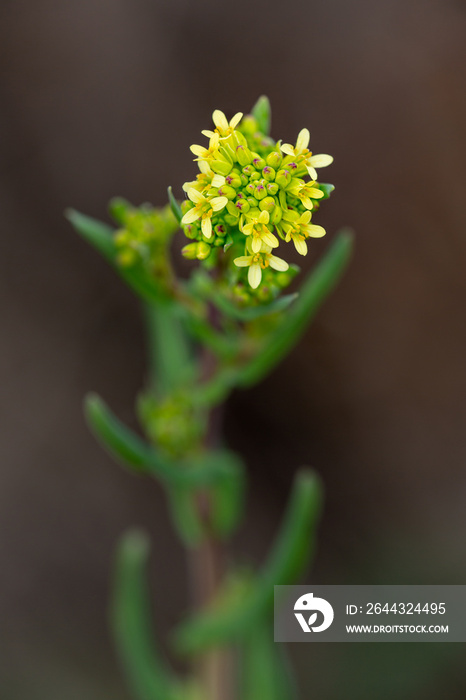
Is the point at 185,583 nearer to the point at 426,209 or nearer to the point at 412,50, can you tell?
the point at 426,209

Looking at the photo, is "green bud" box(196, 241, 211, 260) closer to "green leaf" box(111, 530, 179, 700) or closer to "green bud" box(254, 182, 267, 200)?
"green bud" box(254, 182, 267, 200)

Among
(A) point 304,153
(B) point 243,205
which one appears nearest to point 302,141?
(A) point 304,153

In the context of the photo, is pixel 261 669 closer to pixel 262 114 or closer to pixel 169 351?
pixel 169 351

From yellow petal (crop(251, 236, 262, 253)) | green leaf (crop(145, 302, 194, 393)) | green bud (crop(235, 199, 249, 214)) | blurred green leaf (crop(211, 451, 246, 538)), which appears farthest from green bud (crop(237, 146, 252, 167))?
blurred green leaf (crop(211, 451, 246, 538))

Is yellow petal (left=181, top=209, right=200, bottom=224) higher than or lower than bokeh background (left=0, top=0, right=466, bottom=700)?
lower

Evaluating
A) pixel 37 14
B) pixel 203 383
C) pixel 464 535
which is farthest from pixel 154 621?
pixel 37 14

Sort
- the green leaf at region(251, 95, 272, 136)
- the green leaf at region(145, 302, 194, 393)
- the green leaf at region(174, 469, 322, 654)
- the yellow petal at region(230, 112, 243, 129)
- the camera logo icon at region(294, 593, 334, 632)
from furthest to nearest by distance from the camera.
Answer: the camera logo icon at region(294, 593, 334, 632), the green leaf at region(145, 302, 194, 393), the green leaf at region(174, 469, 322, 654), the green leaf at region(251, 95, 272, 136), the yellow petal at region(230, 112, 243, 129)

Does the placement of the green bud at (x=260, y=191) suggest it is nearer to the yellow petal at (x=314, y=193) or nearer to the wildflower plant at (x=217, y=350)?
the wildflower plant at (x=217, y=350)

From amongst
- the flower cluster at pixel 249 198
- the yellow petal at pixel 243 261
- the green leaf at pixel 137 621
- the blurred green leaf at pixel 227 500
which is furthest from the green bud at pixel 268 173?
the green leaf at pixel 137 621
